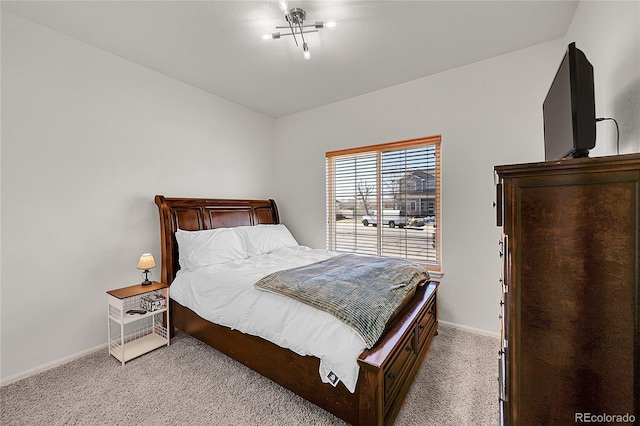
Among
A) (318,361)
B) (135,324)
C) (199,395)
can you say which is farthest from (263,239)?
(318,361)

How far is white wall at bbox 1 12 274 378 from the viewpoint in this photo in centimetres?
205

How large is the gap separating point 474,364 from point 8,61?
4.33 m

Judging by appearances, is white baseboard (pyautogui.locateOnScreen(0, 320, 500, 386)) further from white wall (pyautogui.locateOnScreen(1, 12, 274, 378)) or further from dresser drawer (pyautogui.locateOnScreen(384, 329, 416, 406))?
dresser drawer (pyautogui.locateOnScreen(384, 329, 416, 406))

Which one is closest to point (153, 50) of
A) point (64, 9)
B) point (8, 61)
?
point (64, 9)

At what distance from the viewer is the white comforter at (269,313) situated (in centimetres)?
146

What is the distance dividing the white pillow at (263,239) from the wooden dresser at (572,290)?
2677 millimetres

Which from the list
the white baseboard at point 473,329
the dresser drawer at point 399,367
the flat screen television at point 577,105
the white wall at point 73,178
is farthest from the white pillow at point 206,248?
the flat screen television at point 577,105

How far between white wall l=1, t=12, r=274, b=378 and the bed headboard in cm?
20

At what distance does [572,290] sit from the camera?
86 centimetres

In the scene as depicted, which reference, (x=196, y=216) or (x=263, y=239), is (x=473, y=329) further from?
(x=196, y=216)

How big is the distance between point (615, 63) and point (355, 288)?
6.46 ft

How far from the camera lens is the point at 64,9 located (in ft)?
6.51

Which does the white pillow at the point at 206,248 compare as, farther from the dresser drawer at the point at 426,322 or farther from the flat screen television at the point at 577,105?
the flat screen television at the point at 577,105

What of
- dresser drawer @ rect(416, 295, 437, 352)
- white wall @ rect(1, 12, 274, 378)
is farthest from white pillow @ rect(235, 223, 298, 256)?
dresser drawer @ rect(416, 295, 437, 352)
